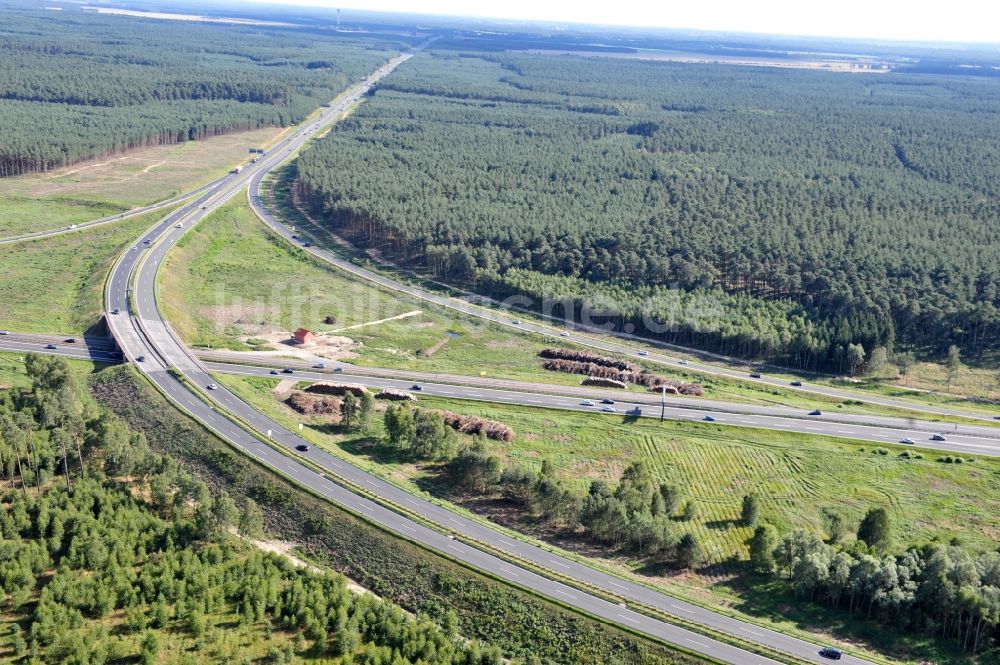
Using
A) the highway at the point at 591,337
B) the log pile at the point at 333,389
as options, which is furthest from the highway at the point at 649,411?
the highway at the point at 591,337

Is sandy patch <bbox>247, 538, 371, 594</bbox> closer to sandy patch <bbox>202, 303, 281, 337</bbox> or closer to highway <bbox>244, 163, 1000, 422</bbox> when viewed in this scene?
sandy patch <bbox>202, 303, 281, 337</bbox>

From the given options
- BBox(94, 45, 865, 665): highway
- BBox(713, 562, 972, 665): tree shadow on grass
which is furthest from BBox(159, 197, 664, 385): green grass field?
BBox(713, 562, 972, 665): tree shadow on grass

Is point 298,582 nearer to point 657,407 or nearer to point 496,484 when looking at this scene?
point 496,484

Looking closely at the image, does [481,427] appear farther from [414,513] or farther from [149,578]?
[149,578]

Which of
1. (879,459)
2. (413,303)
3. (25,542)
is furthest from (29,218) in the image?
(879,459)

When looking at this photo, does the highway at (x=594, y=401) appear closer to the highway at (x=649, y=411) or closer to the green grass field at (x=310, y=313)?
the highway at (x=649, y=411)

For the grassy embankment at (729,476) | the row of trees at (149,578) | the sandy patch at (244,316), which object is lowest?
the row of trees at (149,578)

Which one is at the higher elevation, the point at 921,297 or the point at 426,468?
the point at 921,297
